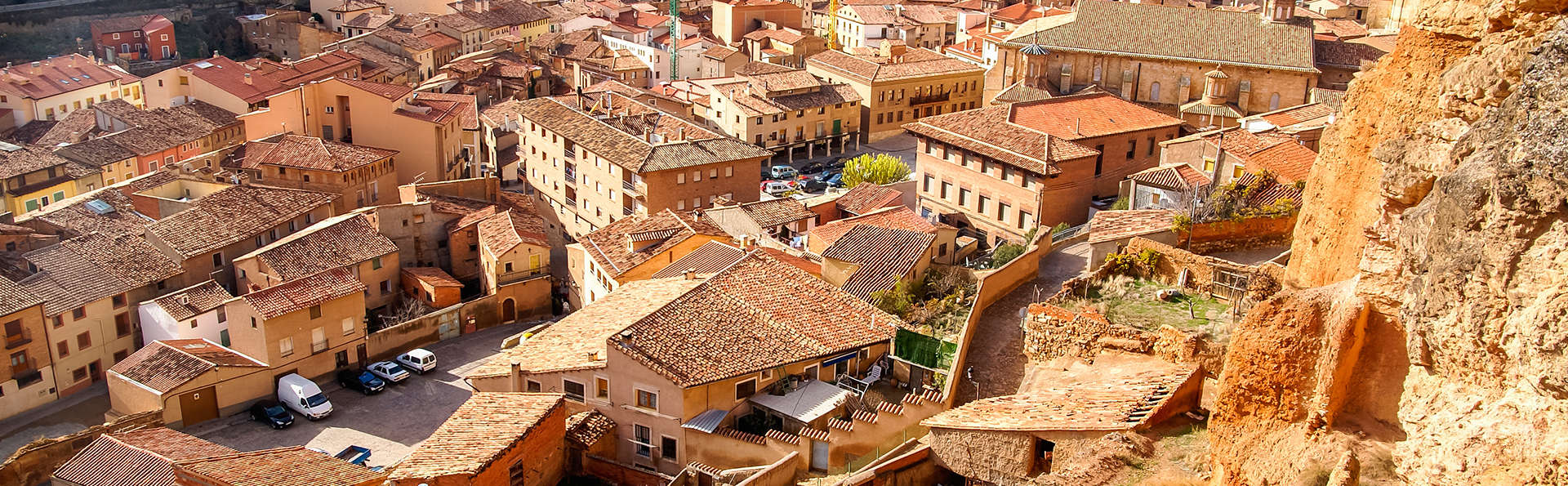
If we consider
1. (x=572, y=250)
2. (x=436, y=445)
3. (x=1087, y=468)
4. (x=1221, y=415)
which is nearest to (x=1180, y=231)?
(x=1087, y=468)

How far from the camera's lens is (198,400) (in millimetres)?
33344

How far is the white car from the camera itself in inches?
1417

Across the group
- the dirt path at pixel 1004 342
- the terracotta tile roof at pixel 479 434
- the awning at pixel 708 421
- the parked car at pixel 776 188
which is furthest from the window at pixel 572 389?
the parked car at pixel 776 188

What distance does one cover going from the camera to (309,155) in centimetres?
4816

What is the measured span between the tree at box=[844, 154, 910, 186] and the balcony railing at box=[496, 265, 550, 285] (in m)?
13.4

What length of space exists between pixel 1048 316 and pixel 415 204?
28692 millimetres

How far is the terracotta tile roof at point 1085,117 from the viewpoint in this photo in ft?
132

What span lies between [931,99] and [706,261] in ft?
117

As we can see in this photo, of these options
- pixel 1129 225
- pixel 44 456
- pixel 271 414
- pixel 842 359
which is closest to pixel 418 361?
pixel 271 414

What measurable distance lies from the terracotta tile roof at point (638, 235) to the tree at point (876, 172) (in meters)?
11.7

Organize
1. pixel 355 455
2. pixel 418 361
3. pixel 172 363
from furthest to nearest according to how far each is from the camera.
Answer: pixel 418 361 → pixel 172 363 → pixel 355 455

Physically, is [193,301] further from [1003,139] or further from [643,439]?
[1003,139]

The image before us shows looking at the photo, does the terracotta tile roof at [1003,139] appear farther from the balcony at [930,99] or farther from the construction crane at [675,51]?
the construction crane at [675,51]

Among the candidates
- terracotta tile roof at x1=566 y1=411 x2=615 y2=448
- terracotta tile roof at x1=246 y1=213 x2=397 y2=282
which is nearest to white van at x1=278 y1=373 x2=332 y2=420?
terracotta tile roof at x1=246 y1=213 x2=397 y2=282
